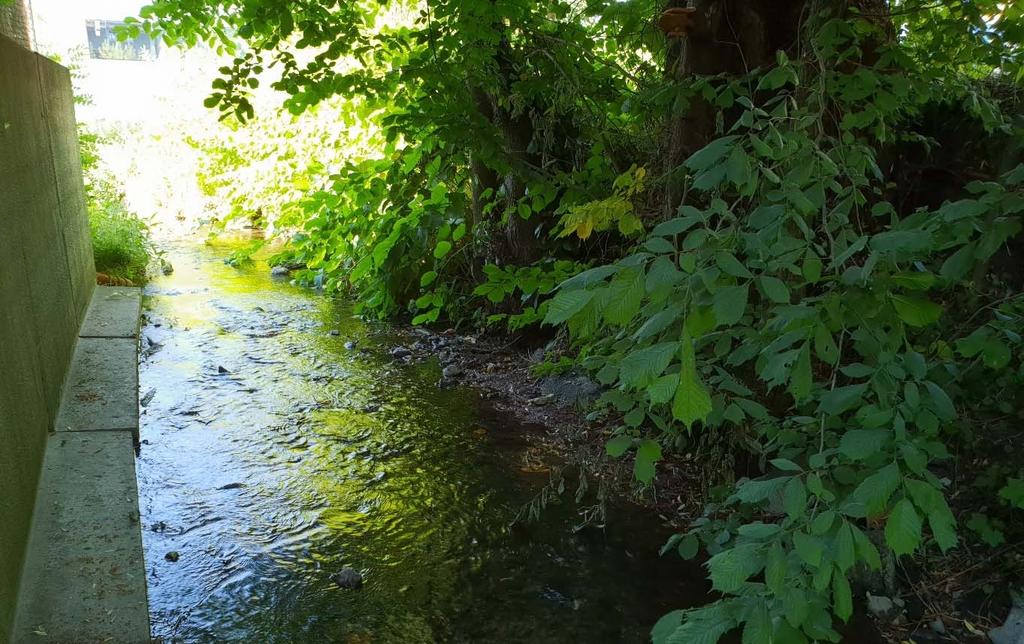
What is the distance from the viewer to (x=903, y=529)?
1294 mm

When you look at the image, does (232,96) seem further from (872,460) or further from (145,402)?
(872,460)

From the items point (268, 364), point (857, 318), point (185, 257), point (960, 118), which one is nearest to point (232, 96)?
point (268, 364)

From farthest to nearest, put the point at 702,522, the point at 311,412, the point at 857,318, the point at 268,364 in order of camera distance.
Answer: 1. the point at 268,364
2. the point at 311,412
3. the point at 702,522
4. the point at 857,318

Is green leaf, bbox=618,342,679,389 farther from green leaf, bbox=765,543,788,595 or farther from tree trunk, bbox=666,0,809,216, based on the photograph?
tree trunk, bbox=666,0,809,216

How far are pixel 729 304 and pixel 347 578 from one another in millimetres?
2118

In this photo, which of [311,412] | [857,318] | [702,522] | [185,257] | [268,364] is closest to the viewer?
[857,318]

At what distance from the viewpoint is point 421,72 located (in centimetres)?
368

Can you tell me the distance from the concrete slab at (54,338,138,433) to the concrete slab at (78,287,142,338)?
16cm

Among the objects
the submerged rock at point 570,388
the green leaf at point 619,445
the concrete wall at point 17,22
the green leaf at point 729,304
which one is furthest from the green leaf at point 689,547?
the concrete wall at point 17,22

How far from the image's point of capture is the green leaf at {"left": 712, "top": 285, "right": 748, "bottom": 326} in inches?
53.4

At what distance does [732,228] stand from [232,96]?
2867mm

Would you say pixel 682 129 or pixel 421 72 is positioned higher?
pixel 421 72

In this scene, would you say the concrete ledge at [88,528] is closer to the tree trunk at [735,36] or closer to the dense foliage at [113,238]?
the tree trunk at [735,36]

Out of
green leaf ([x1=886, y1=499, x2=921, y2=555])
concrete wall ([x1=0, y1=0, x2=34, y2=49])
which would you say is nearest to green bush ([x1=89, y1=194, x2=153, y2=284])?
concrete wall ([x1=0, y1=0, x2=34, y2=49])
